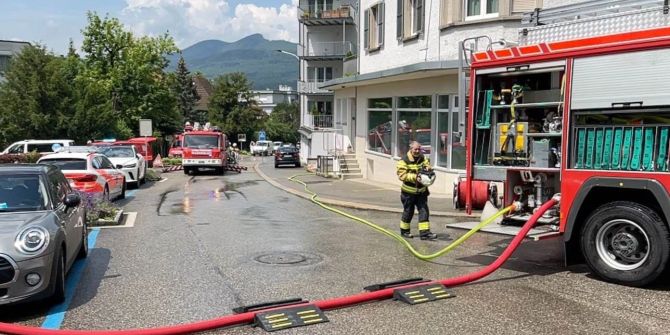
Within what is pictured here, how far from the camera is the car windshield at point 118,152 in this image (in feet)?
72.1

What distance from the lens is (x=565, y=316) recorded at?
5.64 m

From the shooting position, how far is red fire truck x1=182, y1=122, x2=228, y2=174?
2906cm

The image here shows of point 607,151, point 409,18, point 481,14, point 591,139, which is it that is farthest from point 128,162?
point 607,151

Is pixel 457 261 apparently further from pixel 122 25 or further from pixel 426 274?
pixel 122 25

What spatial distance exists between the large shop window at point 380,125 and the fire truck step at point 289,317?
15.9 metres

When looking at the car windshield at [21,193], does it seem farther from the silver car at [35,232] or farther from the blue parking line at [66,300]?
the blue parking line at [66,300]

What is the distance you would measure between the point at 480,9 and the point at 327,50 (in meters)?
40.4

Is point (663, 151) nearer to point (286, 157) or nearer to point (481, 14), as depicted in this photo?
point (481, 14)

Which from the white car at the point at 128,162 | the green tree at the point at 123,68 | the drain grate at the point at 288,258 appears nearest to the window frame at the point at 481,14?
the drain grate at the point at 288,258

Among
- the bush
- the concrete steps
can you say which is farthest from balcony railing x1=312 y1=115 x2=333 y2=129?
the bush

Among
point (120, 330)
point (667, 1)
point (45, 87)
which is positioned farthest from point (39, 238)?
point (45, 87)

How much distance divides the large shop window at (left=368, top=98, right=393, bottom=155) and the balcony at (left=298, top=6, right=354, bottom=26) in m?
31.9

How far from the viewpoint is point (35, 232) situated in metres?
5.68

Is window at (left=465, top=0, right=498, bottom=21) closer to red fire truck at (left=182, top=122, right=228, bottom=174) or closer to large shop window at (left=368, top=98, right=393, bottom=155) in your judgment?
large shop window at (left=368, top=98, right=393, bottom=155)
